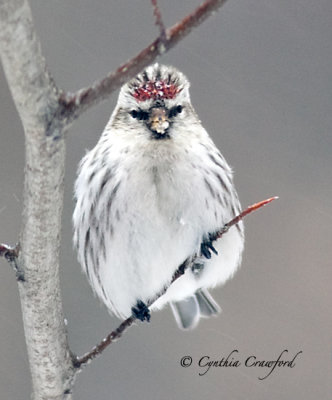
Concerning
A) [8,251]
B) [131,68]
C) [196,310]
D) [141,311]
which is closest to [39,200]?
[8,251]

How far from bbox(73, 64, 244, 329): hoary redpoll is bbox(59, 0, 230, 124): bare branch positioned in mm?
866

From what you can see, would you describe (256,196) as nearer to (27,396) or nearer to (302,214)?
(302,214)

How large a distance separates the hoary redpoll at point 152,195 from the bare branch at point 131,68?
866 mm

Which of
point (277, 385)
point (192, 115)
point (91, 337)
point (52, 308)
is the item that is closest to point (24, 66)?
point (52, 308)

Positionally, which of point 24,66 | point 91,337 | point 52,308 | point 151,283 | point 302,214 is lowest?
point 52,308

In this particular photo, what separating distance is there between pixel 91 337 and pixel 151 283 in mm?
1105

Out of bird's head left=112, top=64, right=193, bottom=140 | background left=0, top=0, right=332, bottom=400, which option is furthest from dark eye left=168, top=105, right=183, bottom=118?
background left=0, top=0, right=332, bottom=400

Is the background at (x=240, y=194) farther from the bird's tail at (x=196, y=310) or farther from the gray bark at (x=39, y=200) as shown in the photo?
the gray bark at (x=39, y=200)

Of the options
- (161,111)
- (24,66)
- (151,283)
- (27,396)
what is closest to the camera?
(24,66)

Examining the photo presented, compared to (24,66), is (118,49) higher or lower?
higher

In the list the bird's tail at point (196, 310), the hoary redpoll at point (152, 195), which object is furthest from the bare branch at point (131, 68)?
the bird's tail at point (196, 310)

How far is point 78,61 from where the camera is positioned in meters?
3.72

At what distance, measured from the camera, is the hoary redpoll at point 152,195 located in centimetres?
218

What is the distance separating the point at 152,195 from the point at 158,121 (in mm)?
231
